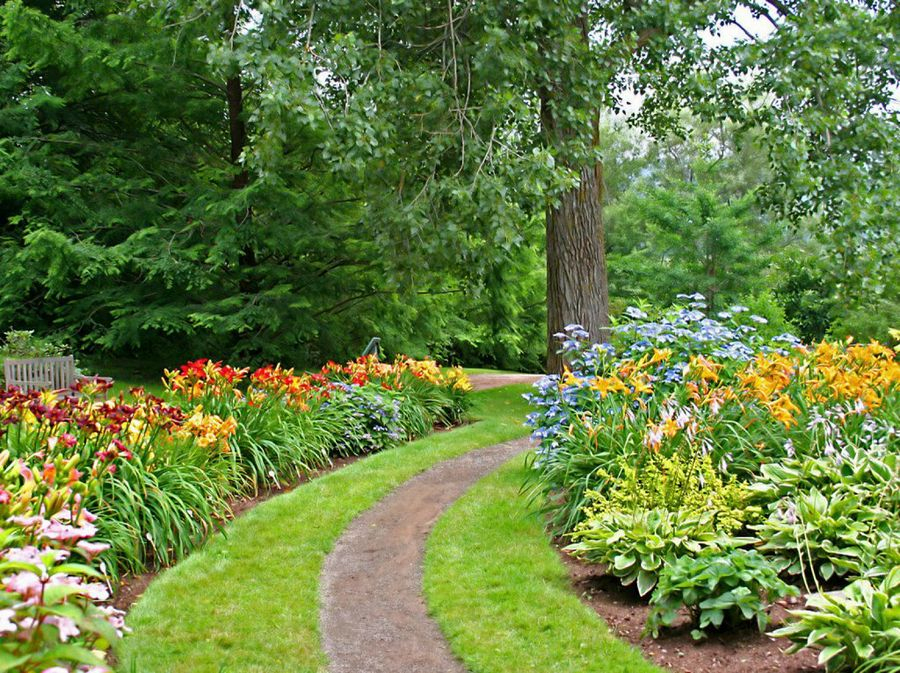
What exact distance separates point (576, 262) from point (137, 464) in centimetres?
596

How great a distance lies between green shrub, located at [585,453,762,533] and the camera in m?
4.55

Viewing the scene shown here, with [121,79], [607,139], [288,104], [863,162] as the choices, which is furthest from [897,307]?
[607,139]

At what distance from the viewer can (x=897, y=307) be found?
14.0 metres

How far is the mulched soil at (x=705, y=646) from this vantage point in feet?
11.1

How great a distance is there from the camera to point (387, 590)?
187 inches

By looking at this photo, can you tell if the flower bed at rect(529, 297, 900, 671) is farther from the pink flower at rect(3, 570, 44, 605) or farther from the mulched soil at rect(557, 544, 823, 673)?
the pink flower at rect(3, 570, 44, 605)

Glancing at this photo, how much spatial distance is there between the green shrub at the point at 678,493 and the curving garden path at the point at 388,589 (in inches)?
45.6

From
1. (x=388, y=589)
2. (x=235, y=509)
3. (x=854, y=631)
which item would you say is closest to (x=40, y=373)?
(x=235, y=509)

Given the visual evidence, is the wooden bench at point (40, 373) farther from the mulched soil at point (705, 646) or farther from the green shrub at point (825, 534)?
the green shrub at point (825, 534)

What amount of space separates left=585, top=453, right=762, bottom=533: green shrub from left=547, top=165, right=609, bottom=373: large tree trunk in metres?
4.86

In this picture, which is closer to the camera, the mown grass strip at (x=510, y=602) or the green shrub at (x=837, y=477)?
the mown grass strip at (x=510, y=602)

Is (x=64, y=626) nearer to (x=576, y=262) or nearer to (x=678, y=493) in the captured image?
(x=678, y=493)

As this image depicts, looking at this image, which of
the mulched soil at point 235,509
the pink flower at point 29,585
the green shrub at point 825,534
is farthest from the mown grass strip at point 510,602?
the pink flower at point 29,585

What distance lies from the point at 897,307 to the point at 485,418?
311 inches
